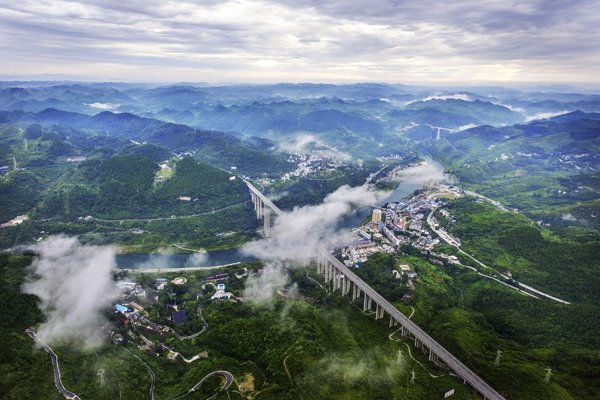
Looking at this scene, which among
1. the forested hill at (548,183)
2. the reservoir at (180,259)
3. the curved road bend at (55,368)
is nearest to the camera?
the curved road bend at (55,368)

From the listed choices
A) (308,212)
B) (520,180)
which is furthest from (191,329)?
(520,180)

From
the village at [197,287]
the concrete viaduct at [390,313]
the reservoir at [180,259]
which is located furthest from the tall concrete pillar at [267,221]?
the concrete viaduct at [390,313]

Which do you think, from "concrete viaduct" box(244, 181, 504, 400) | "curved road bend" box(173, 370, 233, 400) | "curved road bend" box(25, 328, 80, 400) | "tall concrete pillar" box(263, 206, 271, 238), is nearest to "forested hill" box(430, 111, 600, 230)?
"concrete viaduct" box(244, 181, 504, 400)

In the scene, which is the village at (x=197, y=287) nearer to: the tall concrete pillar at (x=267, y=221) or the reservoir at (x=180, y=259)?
the reservoir at (x=180, y=259)

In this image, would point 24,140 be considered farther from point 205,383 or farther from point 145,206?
point 205,383

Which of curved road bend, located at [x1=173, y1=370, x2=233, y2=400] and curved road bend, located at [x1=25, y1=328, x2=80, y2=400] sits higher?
curved road bend, located at [x1=25, y1=328, x2=80, y2=400]

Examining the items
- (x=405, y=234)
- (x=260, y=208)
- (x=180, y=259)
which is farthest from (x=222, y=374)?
(x=260, y=208)

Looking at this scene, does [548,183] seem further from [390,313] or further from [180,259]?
[180,259]

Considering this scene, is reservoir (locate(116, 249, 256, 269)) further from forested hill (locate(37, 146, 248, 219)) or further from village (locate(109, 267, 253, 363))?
forested hill (locate(37, 146, 248, 219))
